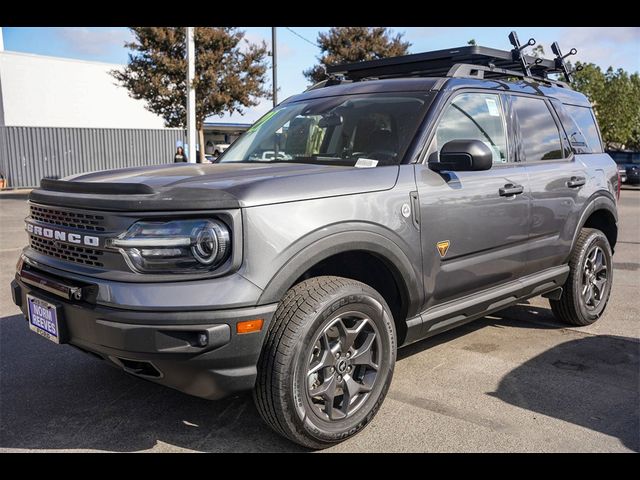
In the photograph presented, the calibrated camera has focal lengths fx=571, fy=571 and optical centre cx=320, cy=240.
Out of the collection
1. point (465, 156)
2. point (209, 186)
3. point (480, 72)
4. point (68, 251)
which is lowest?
point (68, 251)

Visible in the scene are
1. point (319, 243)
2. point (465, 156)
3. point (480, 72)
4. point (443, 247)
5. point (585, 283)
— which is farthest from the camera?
point (585, 283)

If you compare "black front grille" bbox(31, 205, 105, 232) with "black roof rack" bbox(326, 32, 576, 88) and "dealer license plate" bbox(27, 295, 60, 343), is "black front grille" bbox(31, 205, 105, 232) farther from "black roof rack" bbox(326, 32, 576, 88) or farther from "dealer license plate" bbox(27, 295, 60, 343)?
"black roof rack" bbox(326, 32, 576, 88)

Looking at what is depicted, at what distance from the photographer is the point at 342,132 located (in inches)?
148

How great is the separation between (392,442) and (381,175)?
1.42m

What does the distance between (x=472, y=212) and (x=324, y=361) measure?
1.38m

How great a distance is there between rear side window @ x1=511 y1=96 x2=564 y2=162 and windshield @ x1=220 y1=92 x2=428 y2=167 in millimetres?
1045

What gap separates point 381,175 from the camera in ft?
10.3

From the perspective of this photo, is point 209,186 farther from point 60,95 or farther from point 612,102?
point 612,102

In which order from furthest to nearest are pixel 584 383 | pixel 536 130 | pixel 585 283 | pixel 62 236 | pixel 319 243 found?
pixel 585 283 → pixel 536 130 → pixel 584 383 → pixel 62 236 → pixel 319 243

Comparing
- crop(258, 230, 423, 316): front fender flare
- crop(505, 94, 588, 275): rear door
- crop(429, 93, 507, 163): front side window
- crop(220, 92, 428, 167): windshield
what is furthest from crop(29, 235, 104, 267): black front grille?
crop(505, 94, 588, 275): rear door

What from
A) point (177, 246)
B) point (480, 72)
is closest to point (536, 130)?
point (480, 72)

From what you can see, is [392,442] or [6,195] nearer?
[392,442]

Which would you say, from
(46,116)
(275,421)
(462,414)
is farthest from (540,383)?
(46,116)
